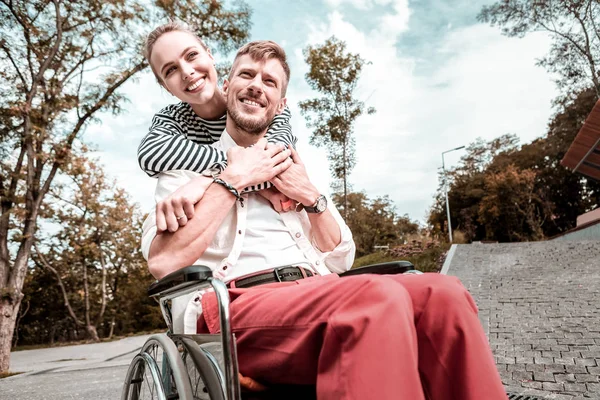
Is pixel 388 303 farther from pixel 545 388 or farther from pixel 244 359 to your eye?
pixel 545 388

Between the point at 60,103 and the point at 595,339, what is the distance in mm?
8792

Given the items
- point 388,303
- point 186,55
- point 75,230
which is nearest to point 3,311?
point 186,55

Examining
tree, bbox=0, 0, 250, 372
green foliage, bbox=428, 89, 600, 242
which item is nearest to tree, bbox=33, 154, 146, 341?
tree, bbox=0, 0, 250, 372

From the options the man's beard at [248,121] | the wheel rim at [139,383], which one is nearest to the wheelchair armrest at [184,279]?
the wheel rim at [139,383]

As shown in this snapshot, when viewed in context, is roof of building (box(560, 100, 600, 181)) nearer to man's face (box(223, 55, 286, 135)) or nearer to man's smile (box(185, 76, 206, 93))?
man's face (box(223, 55, 286, 135))

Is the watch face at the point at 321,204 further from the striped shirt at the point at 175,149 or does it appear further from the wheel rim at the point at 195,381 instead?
the wheel rim at the point at 195,381

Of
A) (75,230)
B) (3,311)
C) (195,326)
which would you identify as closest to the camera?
(195,326)

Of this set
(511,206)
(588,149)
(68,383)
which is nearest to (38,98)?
(68,383)

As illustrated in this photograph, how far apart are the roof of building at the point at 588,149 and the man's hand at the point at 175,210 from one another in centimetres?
1108

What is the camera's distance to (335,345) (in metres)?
0.96

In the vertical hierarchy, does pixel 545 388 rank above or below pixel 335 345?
below

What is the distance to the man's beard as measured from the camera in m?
1.91

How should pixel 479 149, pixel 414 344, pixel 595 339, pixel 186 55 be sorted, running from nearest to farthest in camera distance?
pixel 414 344 → pixel 186 55 → pixel 595 339 → pixel 479 149

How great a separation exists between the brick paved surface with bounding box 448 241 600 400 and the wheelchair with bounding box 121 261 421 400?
104 inches
